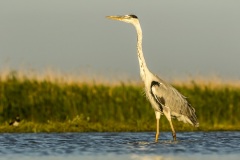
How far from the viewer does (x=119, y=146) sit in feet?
47.7

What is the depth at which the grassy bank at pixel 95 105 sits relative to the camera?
19.3 m

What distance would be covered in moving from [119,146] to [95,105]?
213 inches

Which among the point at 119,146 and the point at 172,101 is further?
the point at 172,101

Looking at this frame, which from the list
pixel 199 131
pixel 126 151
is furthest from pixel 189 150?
pixel 199 131

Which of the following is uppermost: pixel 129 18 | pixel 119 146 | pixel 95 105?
pixel 129 18

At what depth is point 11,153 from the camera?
1345cm

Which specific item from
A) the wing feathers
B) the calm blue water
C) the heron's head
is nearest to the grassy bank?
the calm blue water

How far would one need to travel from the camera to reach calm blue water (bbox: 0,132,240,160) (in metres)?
12.9

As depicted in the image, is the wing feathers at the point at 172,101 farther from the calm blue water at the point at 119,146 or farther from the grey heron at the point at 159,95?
the calm blue water at the point at 119,146

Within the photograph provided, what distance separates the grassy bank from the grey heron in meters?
3.03

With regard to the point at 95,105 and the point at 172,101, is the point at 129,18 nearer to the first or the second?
the point at 172,101

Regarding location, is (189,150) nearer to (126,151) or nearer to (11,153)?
(126,151)

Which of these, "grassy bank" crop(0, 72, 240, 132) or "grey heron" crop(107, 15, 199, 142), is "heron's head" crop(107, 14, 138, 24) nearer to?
"grey heron" crop(107, 15, 199, 142)

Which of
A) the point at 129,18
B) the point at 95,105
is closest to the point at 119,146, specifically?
the point at 129,18
